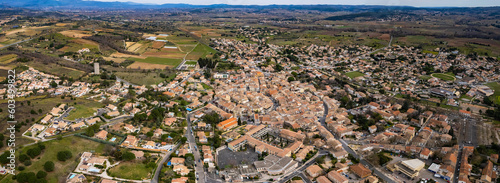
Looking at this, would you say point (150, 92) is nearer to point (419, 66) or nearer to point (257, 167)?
point (257, 167)

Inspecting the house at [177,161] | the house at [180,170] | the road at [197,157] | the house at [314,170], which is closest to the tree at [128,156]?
the house at [177,161]

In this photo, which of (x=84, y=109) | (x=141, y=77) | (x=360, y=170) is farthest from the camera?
(x=141, y=77)

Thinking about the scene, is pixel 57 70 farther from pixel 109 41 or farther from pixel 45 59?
pixel 109 41

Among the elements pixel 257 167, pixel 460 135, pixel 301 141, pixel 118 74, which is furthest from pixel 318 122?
pixel 118 74

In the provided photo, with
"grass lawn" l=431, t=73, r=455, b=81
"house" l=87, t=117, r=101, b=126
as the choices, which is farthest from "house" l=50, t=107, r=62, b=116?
"grass lawn" l=431, t=73, r=455, b=81

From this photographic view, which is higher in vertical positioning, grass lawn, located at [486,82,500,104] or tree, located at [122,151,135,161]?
grass lawn, located at [486,82,500,104]

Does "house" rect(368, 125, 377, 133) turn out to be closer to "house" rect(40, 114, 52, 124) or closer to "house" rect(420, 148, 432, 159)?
"house" rect(420, 148, 432, 159)

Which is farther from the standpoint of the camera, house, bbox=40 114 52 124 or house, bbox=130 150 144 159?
house, bbox=40 114 52 124

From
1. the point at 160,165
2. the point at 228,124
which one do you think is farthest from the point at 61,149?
the point at 228,124
